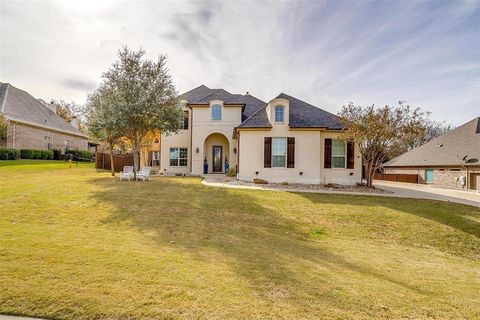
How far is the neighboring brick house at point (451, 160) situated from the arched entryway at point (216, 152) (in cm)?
2279

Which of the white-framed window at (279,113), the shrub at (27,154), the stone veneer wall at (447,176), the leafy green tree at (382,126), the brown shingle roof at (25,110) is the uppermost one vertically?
the brown shingle roof at (25,110)

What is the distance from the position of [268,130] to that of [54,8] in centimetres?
1310

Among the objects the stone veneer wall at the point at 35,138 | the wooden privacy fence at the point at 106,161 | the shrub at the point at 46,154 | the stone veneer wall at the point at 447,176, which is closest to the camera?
the wooden privacy fence at the point at 106,161

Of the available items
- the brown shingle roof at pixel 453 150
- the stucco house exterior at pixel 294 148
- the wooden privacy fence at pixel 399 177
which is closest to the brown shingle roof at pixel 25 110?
the stucco house exterior at pixel 294 148

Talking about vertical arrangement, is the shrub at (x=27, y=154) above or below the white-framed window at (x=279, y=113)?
below

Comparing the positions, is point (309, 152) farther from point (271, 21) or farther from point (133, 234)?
point (133, 234)

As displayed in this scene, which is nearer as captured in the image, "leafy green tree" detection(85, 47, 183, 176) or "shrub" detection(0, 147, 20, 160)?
"leafy green tree" detection(85, 47, 183, 176)

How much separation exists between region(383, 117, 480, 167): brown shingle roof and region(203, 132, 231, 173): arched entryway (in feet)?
75.0

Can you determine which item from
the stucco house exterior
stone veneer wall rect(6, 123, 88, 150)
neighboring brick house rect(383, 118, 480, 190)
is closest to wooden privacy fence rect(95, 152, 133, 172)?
stone veneer wall rect(6, 123, 88, 150)

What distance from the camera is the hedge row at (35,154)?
27527 millimetres

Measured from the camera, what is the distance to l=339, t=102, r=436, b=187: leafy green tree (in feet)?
51.1

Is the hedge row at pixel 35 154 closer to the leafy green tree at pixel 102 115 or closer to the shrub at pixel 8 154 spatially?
the shrub at pixel 8 154

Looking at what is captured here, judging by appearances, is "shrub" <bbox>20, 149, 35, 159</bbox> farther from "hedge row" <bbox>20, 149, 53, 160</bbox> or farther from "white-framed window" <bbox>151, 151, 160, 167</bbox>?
"white-framed window" <bbox>151, 151, 160, 167</bbox>

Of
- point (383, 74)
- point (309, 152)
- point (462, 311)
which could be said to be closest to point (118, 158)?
point (309, 152)
